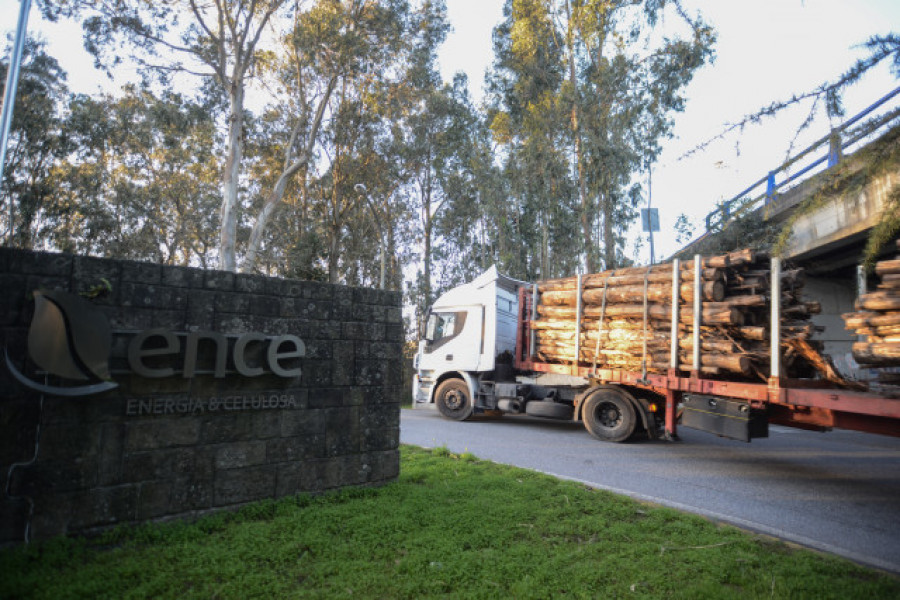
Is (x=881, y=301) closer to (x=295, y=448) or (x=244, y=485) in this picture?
(x=295, y=448)

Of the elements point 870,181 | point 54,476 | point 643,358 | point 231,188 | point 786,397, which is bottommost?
point 54,476

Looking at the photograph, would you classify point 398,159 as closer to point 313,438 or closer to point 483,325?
point 483,325

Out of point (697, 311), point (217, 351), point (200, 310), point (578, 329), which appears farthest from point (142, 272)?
point (578, 329)

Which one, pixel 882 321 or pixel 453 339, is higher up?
pixel 882 321

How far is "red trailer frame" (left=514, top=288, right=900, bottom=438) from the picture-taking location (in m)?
5.39

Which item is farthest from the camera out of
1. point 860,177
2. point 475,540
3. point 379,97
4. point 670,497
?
point 379,97

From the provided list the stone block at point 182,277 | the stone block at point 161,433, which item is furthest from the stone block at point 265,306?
the stone block at point 161,433

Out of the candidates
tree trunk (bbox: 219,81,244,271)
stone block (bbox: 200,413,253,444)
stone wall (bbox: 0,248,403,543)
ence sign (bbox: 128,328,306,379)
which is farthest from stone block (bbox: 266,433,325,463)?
tree trunk (bbox: 219,81,244,271)

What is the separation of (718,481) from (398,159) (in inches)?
797

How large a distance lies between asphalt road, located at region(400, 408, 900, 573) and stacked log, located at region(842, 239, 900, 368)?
1584mm

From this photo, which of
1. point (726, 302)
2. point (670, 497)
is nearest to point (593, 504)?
point (670, 497)

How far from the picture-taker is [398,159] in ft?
78.3

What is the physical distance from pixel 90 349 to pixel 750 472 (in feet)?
25.2

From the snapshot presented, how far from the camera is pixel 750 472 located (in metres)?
7.11
